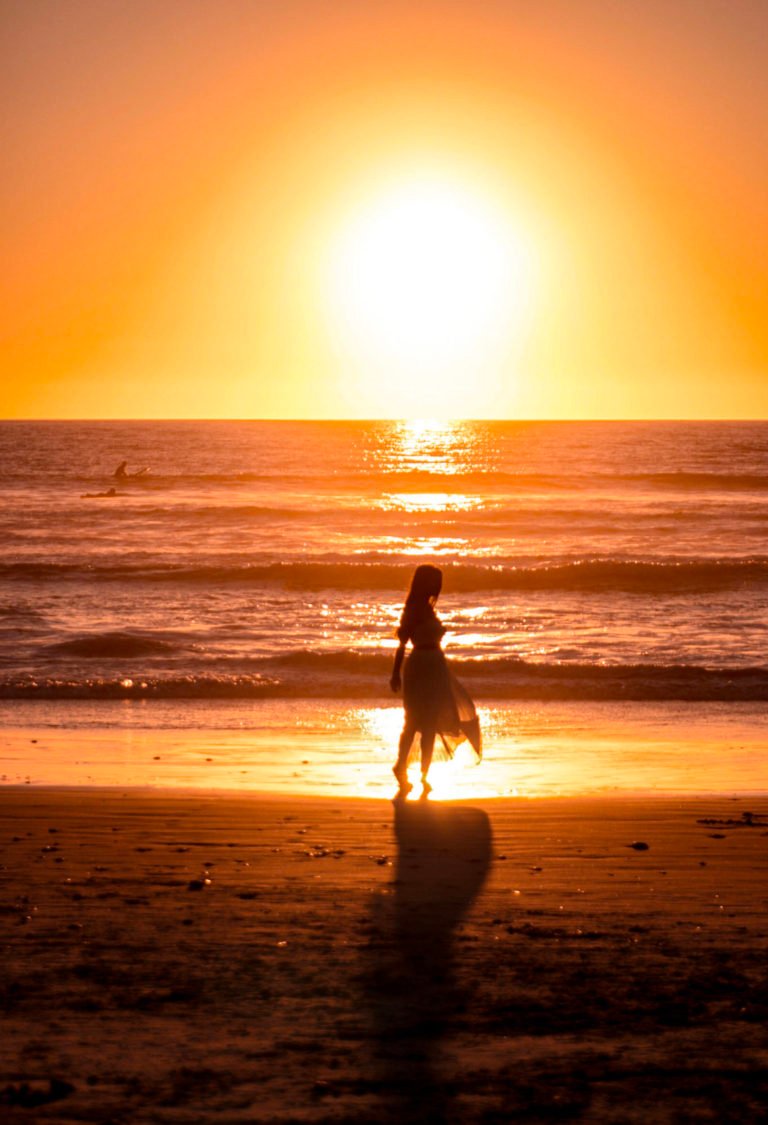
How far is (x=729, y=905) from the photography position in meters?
6.30

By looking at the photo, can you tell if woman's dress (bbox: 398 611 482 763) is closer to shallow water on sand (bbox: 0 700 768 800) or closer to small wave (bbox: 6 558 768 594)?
shallow water on sand (bbox: 0 700 768 800)

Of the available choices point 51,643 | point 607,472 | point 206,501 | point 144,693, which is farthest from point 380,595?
point 607,472

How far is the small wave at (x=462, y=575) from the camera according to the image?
27594mm

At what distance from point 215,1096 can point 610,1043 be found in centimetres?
143

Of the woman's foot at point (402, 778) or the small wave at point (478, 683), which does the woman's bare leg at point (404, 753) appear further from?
the small wave at point (478, 683)

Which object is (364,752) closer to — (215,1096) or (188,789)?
(188,789)

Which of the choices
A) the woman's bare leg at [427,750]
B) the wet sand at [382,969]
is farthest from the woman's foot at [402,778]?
the wet sand at [382,969]

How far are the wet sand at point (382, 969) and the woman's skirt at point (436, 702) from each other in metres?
1.49

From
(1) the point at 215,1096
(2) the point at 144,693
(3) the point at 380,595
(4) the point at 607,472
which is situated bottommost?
(1) the point at 215,1096

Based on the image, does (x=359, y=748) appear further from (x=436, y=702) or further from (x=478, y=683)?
(x=478, y=683)

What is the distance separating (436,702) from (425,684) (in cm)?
16

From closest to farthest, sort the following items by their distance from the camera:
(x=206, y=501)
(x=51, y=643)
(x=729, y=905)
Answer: (x=729, y=905)
(x=51, y=643)
(x=206, y=501)

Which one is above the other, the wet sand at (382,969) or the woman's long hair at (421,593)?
the woman's long hair at (421,593)

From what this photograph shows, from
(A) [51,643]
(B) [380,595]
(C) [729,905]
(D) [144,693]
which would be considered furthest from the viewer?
(B) [380,595]
